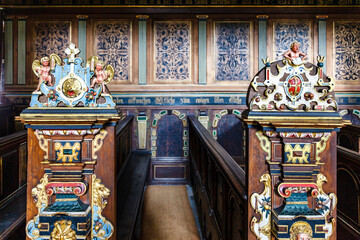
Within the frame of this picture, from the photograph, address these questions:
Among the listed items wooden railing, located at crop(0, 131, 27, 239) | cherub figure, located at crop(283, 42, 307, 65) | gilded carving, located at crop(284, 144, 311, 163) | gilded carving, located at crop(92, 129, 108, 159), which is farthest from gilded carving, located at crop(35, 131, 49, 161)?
cherub figure, located at crop(283, 42, 307, 65)

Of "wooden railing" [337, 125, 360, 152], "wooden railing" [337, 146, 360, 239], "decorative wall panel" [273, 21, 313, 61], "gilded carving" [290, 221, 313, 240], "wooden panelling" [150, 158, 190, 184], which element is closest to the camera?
"gilded carving" [290, 221, 313, 240]

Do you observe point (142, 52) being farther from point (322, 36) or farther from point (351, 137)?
point (351, 137)

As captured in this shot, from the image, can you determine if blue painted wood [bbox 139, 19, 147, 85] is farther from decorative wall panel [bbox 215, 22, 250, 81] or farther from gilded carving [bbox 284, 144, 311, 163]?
gilded carving [bbox 284, 144, 311, 163]

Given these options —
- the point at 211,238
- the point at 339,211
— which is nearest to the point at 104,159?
the point at 211,238

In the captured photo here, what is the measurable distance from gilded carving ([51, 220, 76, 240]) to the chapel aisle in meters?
1.75

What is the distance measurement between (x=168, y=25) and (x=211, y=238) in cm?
439

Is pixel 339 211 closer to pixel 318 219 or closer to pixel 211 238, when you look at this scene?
pixel 211 238

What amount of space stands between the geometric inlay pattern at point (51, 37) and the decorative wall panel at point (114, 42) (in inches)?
27.8

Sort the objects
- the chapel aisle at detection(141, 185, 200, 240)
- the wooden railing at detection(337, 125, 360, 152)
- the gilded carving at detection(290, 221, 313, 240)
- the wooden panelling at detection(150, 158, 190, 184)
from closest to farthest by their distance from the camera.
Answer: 1. the gilded carving at detection(290, 221, 313, 240)
2. the chapel aisle at detection(141, 185, 200, 240)
3. the wooden railing at detection(337, 125, 360, 152)
4. the wooden panelling at detection(150, 158, 190, 184)

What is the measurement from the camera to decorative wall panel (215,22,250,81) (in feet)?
17.9

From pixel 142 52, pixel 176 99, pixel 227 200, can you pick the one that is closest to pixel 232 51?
pixel 176 99

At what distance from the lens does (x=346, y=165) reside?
250 centimetres

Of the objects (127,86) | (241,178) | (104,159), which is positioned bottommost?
(241,178)

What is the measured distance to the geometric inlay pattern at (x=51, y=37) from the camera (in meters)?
5.41
